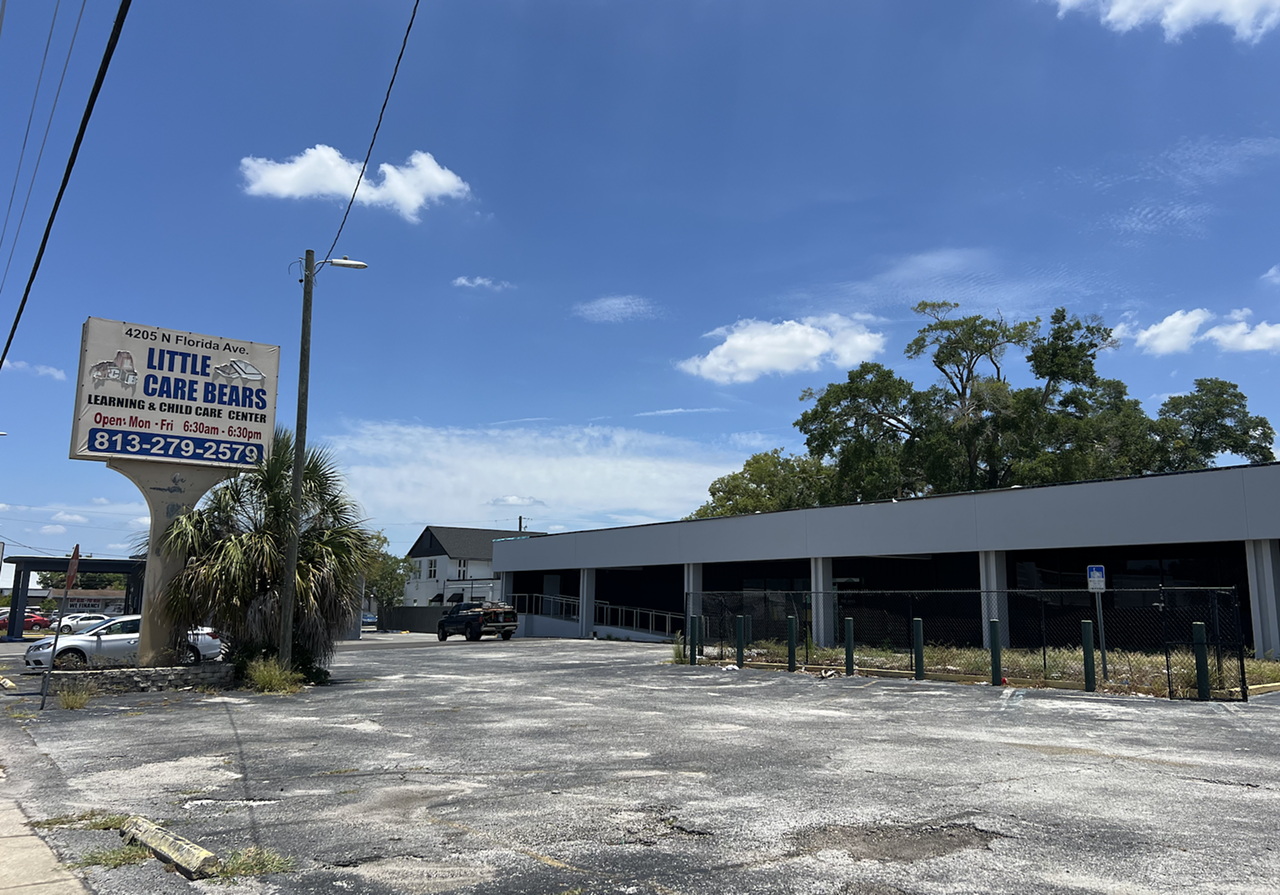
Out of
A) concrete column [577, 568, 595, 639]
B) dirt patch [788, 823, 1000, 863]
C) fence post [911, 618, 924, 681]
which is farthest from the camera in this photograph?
concrete column [577, 568, 595, 639]

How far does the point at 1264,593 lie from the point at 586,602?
31722 millimetres

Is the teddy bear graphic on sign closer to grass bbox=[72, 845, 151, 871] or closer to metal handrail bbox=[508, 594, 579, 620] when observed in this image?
grass bbox=[72, 845, 151, 871]

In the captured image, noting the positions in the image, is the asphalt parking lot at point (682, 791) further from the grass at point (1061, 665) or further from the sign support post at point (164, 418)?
the sign support post at point (164, 418)

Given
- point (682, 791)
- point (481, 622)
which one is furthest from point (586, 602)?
point (682, 791)

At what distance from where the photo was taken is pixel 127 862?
608cm

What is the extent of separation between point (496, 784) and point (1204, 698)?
44.4 feet

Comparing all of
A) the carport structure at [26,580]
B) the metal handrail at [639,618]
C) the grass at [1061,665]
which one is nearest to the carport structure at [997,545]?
the metal handrail at [639,618]

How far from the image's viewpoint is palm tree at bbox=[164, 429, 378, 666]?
59.7 ft

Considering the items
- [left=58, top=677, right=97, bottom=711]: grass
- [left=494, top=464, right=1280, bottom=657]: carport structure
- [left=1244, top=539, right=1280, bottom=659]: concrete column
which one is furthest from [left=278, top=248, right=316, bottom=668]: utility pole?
[left=1244, top=539, right=1280, bottom=659]: concrete column

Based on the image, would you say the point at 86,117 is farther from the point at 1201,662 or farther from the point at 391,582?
the point at 391,582

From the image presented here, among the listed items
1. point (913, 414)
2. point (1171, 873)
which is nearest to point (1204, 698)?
point (1171, 873)

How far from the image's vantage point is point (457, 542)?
83.5 meters

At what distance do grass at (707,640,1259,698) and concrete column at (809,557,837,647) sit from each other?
7.61 m

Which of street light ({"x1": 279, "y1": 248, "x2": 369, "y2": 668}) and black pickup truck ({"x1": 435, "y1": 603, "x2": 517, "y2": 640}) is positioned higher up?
street light ({"x1": 279, "y1": 248, "x2": 369, "y2": 668})
